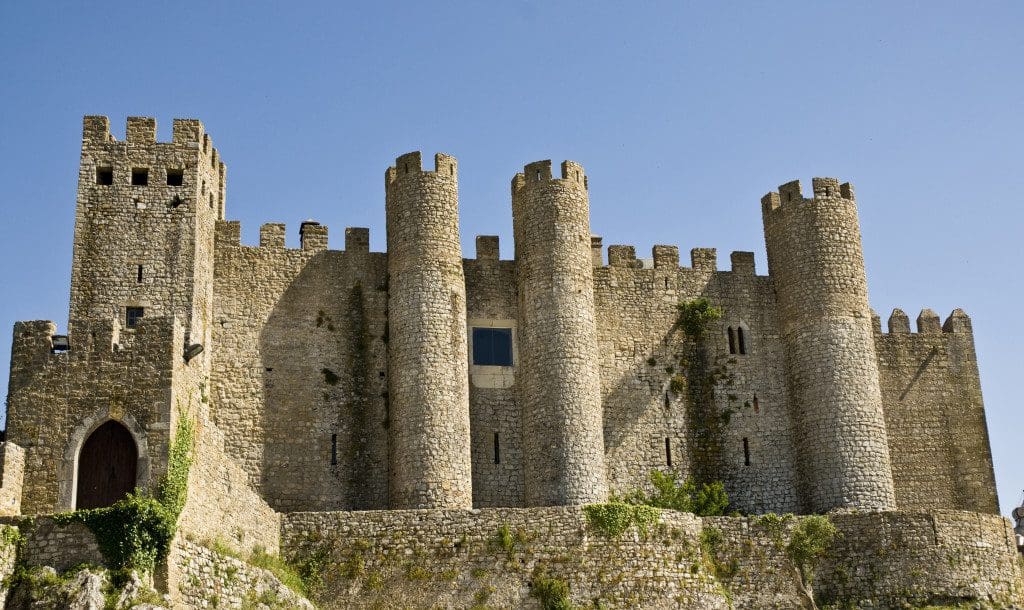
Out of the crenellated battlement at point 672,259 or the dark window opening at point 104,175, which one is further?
the crenellated battlement at point 672,259

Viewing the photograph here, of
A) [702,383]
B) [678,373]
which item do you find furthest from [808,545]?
[678,373]

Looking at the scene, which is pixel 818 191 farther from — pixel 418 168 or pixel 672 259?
Result: pixel 418 168

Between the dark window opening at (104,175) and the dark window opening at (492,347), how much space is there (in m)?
10.9

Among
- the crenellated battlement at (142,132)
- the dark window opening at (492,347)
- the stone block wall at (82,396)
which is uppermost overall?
the crenellated battlement at (142,132)

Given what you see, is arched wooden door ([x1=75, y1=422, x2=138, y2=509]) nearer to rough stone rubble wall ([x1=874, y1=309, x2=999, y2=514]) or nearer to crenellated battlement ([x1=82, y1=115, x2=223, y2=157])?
crenellated battlement ([x1=82, y1=115, x2=223, y2=157])

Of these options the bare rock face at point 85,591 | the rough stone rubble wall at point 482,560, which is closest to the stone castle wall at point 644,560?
the rough stone rubble wall at point 482,560

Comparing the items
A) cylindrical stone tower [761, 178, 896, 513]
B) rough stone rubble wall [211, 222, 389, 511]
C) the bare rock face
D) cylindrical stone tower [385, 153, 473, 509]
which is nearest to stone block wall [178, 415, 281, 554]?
the bare rock face

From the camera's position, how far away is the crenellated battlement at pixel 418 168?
132ft

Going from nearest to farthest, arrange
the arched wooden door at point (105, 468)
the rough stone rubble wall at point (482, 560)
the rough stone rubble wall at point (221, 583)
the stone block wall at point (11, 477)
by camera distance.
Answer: the stone block wall at point (11, 477), the rough stone rubble wall at point (221, 583), the arched wooden door at point (105, 468), the rough stone rubble wall at point (482, 560)

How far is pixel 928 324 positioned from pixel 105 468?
87.7 ft

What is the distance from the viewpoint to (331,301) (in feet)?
133

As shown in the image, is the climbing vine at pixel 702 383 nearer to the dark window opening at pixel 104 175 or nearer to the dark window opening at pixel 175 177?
the dark window opening at pixel 175 177

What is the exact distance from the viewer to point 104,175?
3797 cm

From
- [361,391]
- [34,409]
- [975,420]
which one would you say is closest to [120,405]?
[34,409]
